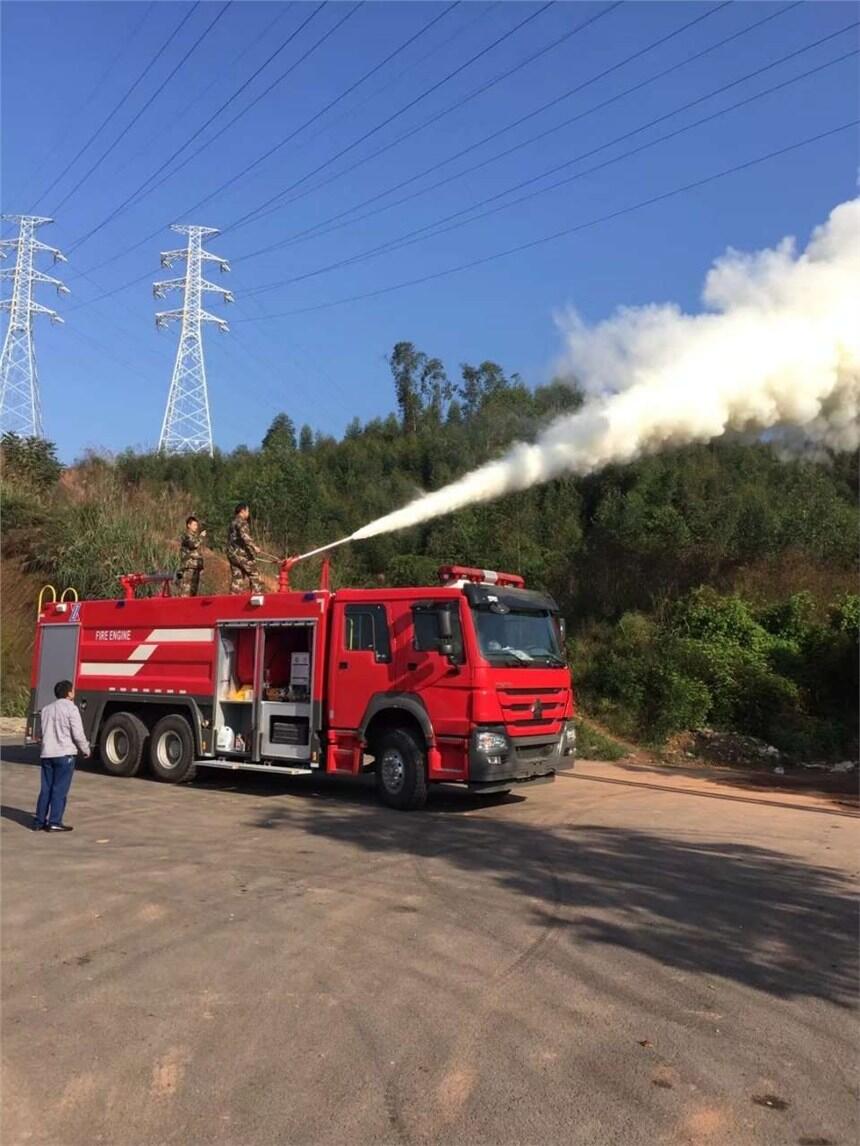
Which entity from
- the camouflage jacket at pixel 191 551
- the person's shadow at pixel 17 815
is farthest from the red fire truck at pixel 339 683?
the person's shadow at pixel 17 815

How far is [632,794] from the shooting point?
44.9 ft

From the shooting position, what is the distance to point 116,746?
14.8 meters

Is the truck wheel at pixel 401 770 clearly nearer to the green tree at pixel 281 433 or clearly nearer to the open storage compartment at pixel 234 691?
the open storage compartment at pixel 234 691

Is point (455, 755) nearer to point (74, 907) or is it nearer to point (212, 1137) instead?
point (74, 907)

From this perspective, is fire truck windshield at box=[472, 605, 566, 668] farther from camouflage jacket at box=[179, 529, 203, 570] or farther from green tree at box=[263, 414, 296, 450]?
green tree at box=[263, 414, 296, 450]

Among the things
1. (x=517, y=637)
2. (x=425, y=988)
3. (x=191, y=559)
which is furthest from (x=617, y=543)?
(x=425, y=988)

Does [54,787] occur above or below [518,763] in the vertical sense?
below

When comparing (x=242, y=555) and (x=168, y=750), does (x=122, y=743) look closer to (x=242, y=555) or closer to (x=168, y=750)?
(x=168, y=750)

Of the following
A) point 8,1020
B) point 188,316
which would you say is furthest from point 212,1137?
point 188,316

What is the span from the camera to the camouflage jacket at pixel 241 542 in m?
14.4

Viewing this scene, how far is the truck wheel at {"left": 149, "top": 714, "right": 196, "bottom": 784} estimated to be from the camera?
1366 cm

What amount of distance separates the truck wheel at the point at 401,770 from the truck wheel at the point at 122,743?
463cm

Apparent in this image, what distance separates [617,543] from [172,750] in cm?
1808

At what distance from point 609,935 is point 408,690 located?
539 centimetres
